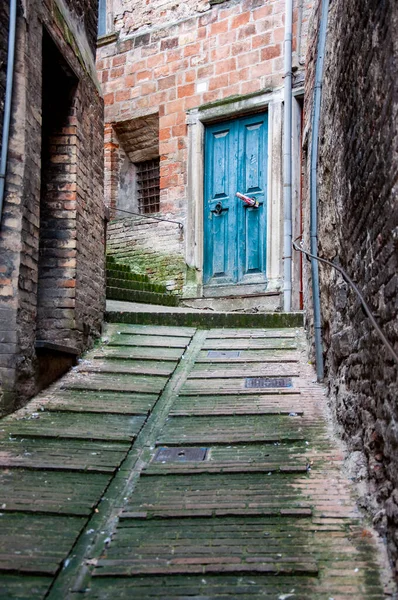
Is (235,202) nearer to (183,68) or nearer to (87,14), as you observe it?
(183,68)

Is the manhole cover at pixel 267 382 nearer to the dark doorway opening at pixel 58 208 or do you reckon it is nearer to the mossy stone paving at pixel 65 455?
the mossy stone paving at pixel 65 455

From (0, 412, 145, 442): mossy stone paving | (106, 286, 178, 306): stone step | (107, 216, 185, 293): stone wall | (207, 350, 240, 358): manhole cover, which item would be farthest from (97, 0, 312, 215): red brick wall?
(0, 412, 145, 442): mossy stone paving

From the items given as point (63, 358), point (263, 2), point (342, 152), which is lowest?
point (63, 358)

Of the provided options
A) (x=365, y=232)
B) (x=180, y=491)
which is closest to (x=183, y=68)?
(x=365, y=232)

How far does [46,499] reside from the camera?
3061mm

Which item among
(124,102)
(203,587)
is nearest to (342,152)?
(203,587)

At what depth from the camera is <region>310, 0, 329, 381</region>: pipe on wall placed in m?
4.37

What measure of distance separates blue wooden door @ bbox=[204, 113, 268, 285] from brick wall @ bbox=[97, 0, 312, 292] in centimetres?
42

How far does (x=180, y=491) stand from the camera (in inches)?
124

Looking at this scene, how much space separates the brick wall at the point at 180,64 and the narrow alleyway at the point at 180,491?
5244mm

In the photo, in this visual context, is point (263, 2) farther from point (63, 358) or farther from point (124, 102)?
point (63, 358)

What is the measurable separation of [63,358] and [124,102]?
6427 mm

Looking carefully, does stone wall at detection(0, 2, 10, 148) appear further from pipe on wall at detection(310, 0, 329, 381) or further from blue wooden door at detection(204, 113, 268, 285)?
blue wooden door at detection(204, 113, 268, 285)

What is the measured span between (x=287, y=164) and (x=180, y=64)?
274 cm
